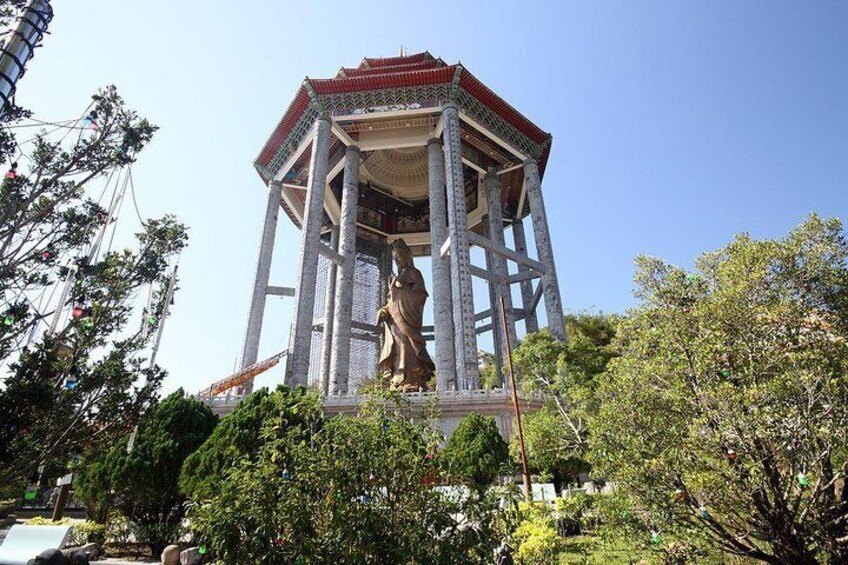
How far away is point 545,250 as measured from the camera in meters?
25.7

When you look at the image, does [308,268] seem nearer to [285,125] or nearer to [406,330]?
[406,330]

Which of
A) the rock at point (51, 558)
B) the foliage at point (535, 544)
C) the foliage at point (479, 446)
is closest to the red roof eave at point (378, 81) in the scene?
the foliage at point (479, 446)

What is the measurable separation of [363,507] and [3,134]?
5.49 m

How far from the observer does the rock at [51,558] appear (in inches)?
232

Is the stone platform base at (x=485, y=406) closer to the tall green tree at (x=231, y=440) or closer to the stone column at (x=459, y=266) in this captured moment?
the stone column at (x=459, y=266)

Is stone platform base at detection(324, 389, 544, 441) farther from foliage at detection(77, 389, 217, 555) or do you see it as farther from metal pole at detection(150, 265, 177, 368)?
metal pole at detection(150, 265, 177, 368)

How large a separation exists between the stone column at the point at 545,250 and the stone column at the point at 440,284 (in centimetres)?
530

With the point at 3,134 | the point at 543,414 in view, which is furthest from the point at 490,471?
the point at 3,134

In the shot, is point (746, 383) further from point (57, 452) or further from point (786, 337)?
point (57, 452)

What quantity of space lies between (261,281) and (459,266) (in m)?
11.3

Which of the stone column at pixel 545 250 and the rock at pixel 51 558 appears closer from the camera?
the rock at pixel 51 558

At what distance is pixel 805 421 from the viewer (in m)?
5.07

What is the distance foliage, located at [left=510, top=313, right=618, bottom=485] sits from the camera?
1002cm

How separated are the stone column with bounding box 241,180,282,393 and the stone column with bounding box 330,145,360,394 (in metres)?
4.03
